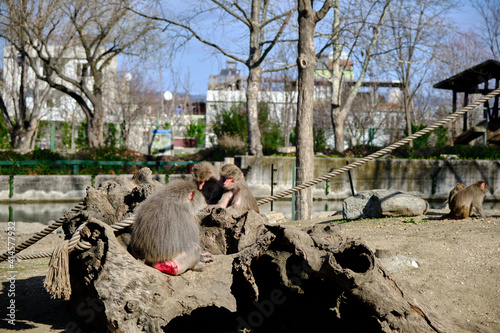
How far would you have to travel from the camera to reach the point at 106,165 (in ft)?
64.6

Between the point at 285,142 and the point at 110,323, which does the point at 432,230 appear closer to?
the point at 110,323

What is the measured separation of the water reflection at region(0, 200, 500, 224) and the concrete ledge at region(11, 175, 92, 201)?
34 cm

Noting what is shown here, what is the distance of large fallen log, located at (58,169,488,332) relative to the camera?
3266mm

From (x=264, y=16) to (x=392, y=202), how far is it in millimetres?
11836

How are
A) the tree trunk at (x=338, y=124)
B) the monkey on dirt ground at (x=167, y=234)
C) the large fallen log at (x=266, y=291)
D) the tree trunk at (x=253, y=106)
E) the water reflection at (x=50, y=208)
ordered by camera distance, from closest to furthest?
the large fallen log at (x=266, y=291) < the monkey on dirt ground at (x=167, y=234) < the water reflection at (x=50, y=208) < the tree trunk at (x=253, y=106) < the tree trunk at (x=338, y=124)

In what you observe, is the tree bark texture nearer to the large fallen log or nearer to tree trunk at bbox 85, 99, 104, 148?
the large fallen log

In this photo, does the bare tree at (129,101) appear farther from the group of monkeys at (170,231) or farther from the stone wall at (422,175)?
the group of monkeys at (170,231)

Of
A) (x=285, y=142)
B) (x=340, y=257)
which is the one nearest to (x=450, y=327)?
(x=340, y=257)

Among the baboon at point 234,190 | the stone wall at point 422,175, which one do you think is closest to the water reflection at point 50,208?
the stone wall at point 422,175

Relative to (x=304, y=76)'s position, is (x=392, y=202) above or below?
below

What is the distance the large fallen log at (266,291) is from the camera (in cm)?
327

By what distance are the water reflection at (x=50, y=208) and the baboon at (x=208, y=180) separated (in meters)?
8.26

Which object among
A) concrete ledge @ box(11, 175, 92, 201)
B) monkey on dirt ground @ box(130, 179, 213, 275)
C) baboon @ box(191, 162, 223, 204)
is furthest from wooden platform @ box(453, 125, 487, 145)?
monkey on dirt ground @ box(130, 179, 213, 275)

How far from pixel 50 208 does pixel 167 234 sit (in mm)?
14621
